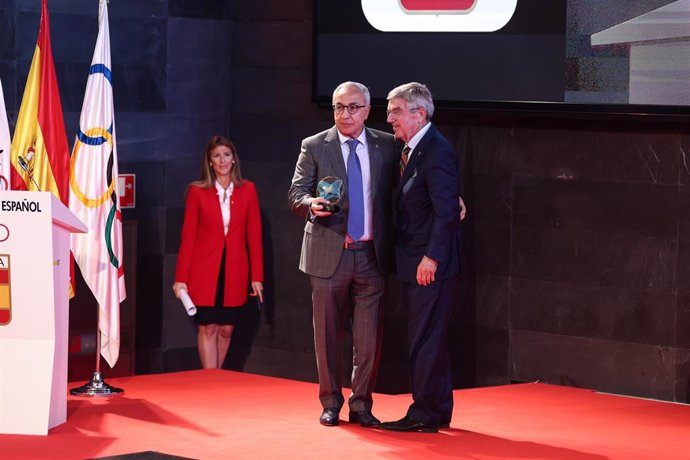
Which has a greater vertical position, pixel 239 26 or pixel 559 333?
pixel 239 26

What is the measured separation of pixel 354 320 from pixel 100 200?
204 centimetres

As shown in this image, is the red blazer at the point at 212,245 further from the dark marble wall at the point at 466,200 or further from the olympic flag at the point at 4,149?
the olympic flag at the point at 4,149

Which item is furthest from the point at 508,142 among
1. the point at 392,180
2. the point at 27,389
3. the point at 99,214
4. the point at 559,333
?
the point at 27,389

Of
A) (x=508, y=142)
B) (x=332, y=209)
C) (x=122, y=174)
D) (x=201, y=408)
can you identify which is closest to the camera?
(x=332, y=209)

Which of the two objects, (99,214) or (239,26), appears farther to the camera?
(239,26)

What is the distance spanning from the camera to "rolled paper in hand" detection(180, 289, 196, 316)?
9.11 m

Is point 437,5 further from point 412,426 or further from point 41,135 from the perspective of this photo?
point 412,426

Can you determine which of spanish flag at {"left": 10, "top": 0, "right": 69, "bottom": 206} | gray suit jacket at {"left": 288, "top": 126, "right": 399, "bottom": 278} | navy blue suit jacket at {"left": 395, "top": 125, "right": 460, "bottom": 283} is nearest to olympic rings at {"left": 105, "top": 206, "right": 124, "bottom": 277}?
spanish flag at {"left": 10, "top": 0, "right": 69, "bottom": 206}

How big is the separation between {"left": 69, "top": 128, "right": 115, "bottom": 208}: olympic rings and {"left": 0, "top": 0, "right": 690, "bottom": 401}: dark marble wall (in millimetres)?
856

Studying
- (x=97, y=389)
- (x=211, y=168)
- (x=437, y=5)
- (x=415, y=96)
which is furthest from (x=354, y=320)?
(x=437, y=5)

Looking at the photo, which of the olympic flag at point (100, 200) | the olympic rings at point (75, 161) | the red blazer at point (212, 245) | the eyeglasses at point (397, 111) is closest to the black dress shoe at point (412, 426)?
the eyeglasses at point (397, 111)

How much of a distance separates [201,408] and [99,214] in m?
1.40

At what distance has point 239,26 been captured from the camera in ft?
33.0

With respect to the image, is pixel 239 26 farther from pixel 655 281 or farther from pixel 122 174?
pixel 655 281
